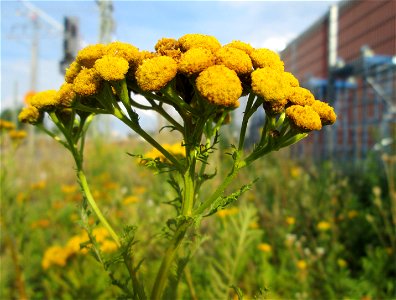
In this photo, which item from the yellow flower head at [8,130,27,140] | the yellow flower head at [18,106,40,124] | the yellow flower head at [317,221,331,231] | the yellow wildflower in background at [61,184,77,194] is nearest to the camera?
the yellow flower head at [18,106,40,124]

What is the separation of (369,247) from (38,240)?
8.38 ft

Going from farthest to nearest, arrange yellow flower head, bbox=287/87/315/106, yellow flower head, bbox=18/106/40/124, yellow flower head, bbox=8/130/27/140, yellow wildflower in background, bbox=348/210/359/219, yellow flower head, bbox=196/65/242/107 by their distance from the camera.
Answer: yellow wildflower in background, bbox=348/210/359/219
yellow flower head, bbox=8/130/27/140
yellow flower head, bbox=18/106/40/124
yellow flower head, bbox=287/87/315/106
yellow flower head, bbox=196/65/242/107

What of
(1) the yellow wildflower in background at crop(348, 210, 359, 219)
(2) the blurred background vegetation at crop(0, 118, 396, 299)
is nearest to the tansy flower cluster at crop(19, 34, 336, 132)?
(2) the blurred background vegetation at crop(0, 118, 396, 299)

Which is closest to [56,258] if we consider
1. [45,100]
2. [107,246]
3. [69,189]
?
[107,246]

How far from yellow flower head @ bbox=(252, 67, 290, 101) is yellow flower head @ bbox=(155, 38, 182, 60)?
19cm

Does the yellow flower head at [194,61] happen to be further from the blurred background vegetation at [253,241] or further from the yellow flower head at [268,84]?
the blurred background vegetation at [253,241]

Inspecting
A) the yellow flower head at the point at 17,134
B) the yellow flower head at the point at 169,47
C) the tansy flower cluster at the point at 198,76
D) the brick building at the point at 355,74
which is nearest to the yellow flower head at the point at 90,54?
the tansy flower cluster at the point at 198,76

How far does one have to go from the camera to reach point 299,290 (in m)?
2.71

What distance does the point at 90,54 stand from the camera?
1126 mm

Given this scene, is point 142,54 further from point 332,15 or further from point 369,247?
point 332,15

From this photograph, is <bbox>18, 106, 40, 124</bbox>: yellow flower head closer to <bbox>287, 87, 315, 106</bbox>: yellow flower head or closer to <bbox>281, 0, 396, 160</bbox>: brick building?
<bbox>287, 87, 315, 106</bbox>: yellow flower head

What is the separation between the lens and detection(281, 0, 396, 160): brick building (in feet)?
22.0

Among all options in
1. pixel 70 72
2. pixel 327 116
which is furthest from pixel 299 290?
pixel 70 72

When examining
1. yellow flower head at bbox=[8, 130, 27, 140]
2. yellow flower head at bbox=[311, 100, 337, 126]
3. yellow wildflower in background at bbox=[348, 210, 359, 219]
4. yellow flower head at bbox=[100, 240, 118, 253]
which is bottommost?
yellow flower head at bbox=[100, 240, 118, 253]
